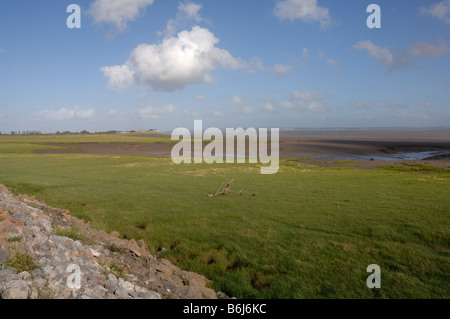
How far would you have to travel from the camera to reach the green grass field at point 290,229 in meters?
6.91

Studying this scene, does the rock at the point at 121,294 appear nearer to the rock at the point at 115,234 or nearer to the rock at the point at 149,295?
the rock at the point at 149,295

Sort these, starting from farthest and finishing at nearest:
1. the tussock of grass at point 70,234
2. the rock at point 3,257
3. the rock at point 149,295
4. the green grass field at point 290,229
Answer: the tussock of grass at point 70,234 < the green grass field at point 290,229 < the rock at point 149,295 < the rock at point 3,257

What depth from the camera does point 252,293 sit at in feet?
21.6

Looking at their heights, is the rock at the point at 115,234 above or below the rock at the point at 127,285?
below

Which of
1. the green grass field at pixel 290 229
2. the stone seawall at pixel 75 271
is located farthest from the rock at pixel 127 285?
the green grass field at pixel 290 229

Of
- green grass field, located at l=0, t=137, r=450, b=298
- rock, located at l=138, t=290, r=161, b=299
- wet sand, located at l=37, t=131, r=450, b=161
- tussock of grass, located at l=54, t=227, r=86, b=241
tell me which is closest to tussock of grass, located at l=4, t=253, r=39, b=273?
rock, located at l=138, t=290, r=161, b=299

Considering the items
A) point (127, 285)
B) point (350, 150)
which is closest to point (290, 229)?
point (127, 285)

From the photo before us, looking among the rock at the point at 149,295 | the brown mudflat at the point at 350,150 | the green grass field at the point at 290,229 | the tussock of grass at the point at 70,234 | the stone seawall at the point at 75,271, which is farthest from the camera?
the brown mudflat at the point at 350,150

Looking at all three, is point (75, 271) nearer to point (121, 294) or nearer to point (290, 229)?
point (121, 294)

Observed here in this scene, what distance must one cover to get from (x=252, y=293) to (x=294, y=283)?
112cm

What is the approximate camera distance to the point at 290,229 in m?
10.5

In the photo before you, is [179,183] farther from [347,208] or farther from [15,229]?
[15,229]
